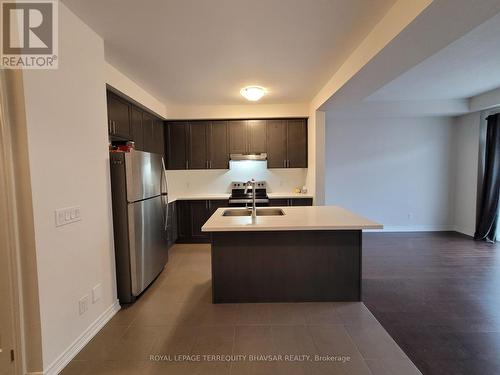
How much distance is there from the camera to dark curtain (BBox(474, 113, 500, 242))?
429cm

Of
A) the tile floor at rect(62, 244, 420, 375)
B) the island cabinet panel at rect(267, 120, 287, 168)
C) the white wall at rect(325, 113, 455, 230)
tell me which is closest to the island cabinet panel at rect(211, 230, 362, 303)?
the tile floor at rect(62, 244, 420, 375)

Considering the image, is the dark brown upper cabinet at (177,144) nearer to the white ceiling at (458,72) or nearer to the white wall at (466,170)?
the white ceiling at (458,72)

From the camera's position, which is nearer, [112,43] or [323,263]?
[112,43]

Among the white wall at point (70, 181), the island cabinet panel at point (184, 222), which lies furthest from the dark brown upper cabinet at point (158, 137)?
the white wall at point (70, 181)

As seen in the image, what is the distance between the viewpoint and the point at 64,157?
1.76m

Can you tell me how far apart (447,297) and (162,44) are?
3.92 metres

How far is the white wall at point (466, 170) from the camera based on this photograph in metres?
4.73

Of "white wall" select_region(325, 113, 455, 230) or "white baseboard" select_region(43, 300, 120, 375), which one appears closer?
"white baseboard" select_region(43, 300, 120, 375)

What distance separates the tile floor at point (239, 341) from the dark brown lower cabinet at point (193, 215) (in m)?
1.88

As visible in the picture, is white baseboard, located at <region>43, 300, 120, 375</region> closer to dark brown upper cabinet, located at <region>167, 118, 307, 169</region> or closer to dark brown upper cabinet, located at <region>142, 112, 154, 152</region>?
dark brown upper cabinet, located at <region>142, 112, 154, 152</region>

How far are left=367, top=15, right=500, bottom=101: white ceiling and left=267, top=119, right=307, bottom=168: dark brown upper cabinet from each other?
1.43 metres

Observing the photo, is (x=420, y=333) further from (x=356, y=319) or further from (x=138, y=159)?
(x=138, y=159)

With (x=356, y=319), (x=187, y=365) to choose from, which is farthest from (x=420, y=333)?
(x=187, y=365)

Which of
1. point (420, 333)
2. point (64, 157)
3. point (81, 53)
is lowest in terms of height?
point (420, 333)
